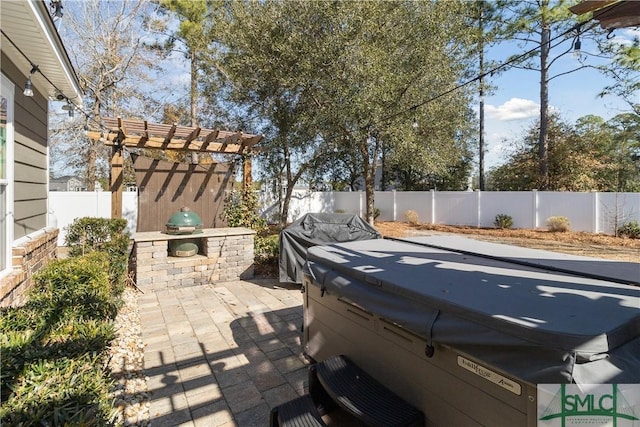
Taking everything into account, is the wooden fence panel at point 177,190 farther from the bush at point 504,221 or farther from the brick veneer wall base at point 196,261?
the bush at point 504,221

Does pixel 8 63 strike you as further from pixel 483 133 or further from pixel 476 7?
pixel 483 133

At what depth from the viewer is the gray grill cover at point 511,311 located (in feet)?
4.05

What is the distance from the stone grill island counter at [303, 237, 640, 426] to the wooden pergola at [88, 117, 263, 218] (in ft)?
16.0

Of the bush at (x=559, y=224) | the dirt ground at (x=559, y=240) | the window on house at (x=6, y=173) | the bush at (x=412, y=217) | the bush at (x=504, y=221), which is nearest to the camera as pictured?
the window on house at (x=6, y=173)

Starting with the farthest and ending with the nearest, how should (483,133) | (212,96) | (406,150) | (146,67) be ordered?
(483,133)
(146,67)
(212,96)
(406,150)

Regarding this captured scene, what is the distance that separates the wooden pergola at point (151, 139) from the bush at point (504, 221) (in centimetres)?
1024

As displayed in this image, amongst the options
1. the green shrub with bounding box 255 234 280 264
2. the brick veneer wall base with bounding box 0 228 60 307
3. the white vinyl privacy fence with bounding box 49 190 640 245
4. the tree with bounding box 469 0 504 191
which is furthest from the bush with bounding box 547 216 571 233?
the brick veneer wall base with bounding box 0 228 60 307

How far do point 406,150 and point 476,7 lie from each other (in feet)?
26.5

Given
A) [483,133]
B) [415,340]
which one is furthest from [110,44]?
[483,133]

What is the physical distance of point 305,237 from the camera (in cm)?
538

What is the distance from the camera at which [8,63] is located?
11.2ft

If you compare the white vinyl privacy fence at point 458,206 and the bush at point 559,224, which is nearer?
the white vinyl privacy fence at point 458,206

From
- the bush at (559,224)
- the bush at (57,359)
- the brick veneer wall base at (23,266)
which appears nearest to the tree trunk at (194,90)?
the brick veneer wall base at (23,266)

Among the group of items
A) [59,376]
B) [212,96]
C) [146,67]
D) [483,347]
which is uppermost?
[146,67]
